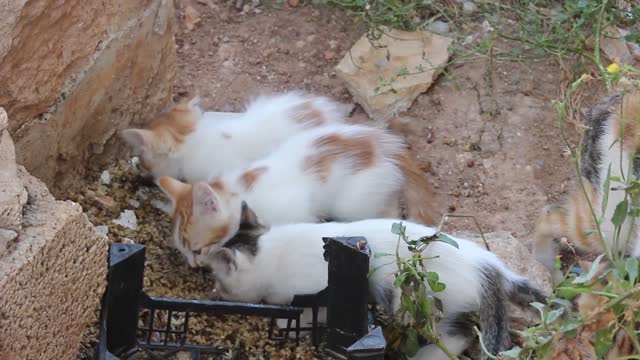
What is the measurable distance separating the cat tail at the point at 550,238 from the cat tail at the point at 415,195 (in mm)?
403

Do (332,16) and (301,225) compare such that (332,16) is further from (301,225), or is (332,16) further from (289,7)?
(301,225)

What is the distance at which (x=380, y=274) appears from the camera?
3.11m

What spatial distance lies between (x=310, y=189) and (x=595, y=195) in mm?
1003

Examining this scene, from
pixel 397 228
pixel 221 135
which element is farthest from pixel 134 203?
pixel 397 228

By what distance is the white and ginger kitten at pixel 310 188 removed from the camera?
3.53m

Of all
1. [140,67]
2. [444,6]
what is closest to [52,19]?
[140,67]

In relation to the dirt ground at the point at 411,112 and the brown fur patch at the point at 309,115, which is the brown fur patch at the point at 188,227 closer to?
A: the dirt ground at the point at 411,112

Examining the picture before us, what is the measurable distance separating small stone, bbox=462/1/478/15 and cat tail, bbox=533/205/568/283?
130 cm

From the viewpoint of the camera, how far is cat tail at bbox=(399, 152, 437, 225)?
3.82m

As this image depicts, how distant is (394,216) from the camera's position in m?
3.78

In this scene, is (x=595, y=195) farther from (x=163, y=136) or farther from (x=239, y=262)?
(x=163, y=136)

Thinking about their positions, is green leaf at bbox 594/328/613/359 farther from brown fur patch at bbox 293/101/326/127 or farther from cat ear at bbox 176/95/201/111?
cat ear at bbox 176/95/201/111

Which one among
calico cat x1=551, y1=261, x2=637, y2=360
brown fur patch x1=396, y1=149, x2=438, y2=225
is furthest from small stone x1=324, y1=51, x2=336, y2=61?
Result: calico cat x1=551, y1=261, x2=637, y2=360

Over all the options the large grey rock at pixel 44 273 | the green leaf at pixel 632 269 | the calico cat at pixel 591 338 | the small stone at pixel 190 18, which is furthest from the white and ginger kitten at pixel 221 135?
the green leaf at pixel 632 269
